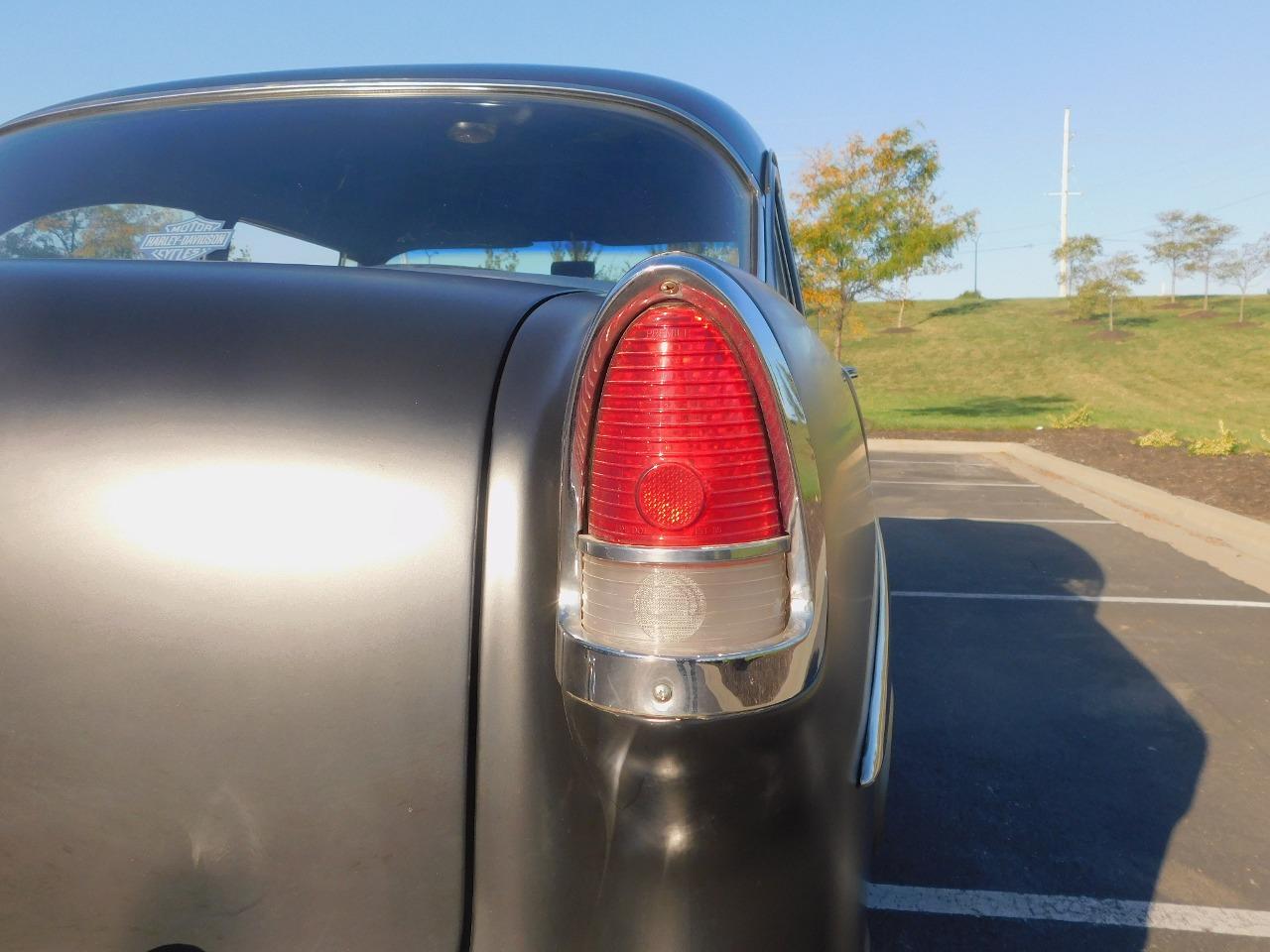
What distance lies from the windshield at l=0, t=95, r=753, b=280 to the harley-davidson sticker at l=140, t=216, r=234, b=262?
1 cm

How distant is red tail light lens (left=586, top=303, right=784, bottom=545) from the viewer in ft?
3.86

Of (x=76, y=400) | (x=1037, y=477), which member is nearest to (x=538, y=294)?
(x=76, y=400)

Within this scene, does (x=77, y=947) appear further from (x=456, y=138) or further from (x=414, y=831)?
(x=456, y=138)

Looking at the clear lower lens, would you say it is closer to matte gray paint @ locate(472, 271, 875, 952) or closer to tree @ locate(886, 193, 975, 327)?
matte gray paint @ locate(472, 271, 875, 952)

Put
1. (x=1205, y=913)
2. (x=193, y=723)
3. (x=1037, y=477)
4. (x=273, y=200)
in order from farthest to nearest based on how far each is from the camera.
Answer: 1. (x=1037, y=477)
2. (x=1205, y=913)
3. (x=273, y=200)
4. (x=193, y=723)

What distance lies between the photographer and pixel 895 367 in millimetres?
42031

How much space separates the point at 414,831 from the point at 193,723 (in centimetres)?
29

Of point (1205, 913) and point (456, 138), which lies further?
point (1205, 913)

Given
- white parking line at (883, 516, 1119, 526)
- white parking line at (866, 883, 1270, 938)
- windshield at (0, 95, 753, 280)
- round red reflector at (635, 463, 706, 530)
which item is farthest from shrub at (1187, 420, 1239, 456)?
round red reflector at (635, 463, 706, 530)

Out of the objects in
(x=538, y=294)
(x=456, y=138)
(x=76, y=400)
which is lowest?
(x=76, y=400)

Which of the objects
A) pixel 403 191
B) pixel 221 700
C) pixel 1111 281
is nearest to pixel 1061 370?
pixel 1111 281

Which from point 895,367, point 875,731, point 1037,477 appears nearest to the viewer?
point 875,731

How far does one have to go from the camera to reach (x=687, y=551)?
1149mm

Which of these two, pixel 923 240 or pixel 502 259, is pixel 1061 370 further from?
pixel 502 259
